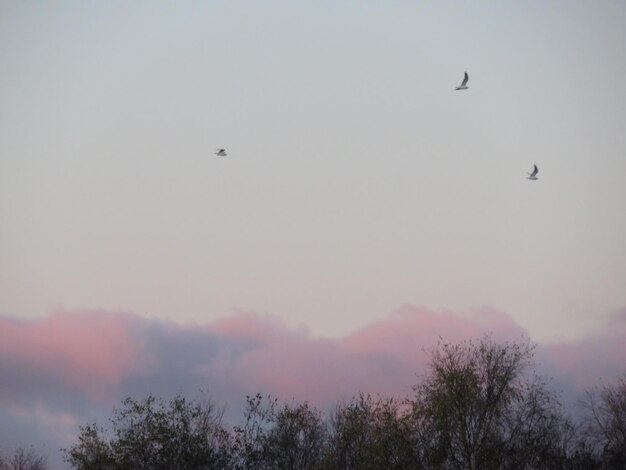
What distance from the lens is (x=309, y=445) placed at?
71.1 m

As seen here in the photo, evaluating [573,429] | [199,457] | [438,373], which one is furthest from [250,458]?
[573,429]

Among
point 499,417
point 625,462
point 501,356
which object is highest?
point 501,356

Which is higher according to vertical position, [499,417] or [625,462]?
[499,417]

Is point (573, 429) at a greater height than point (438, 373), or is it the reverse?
point (438, 373)

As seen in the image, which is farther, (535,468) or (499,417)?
(535,468)

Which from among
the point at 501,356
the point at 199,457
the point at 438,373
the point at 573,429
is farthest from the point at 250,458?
the point at 573,429

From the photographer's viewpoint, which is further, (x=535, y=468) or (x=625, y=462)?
(x=625, y=462)

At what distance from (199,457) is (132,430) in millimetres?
5532

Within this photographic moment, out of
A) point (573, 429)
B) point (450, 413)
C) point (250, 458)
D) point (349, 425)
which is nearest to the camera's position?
point (450, 413)

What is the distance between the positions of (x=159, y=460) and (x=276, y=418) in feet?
41.8

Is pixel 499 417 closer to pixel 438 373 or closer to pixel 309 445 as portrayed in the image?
pixel 438 373

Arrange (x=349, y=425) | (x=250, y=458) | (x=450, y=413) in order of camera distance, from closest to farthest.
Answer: (x=450, y=413)
(x=250, y=458)
(x=349, y=425)

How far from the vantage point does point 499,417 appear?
58906 mm

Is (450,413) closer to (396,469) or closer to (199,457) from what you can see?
(396,469)
